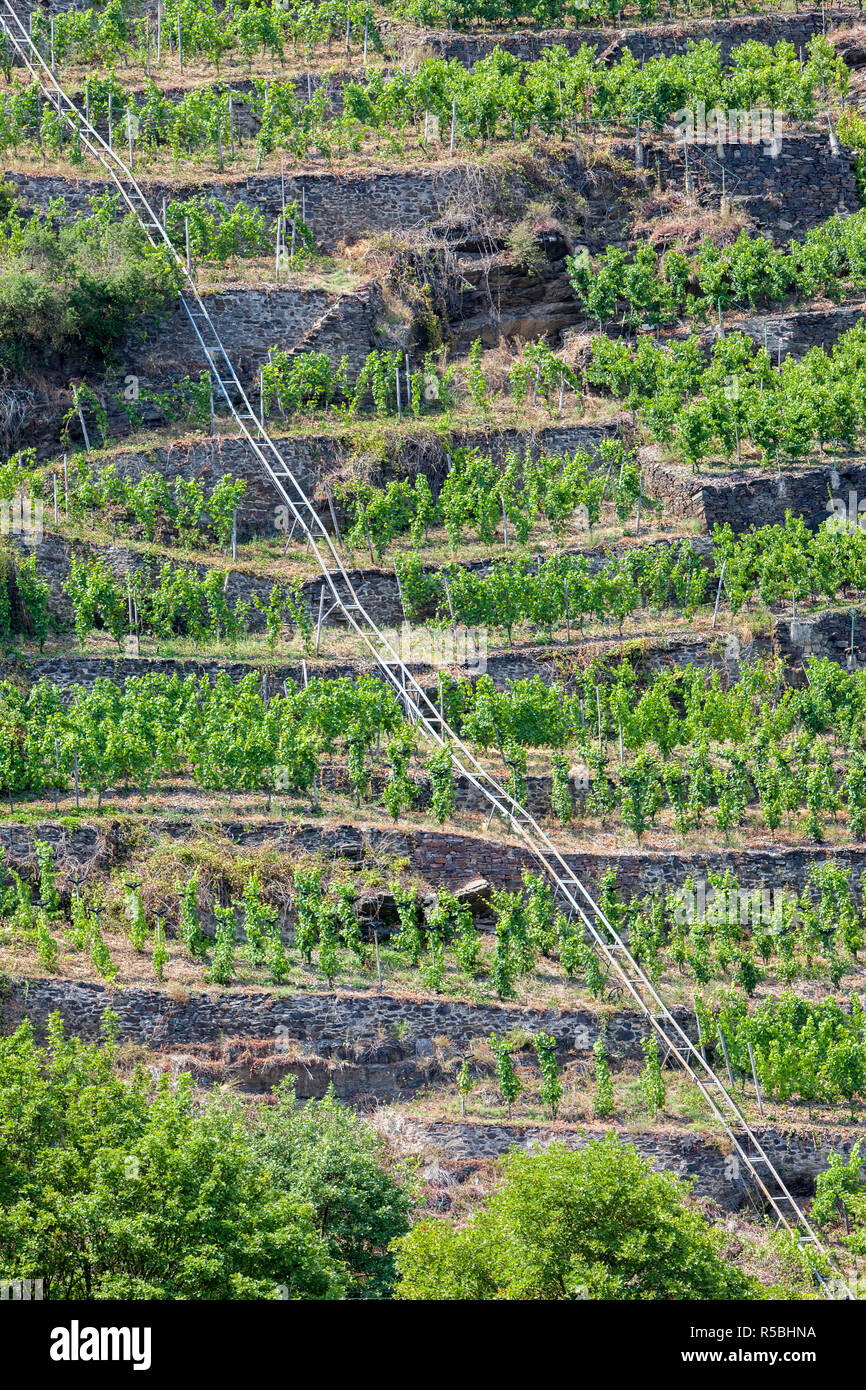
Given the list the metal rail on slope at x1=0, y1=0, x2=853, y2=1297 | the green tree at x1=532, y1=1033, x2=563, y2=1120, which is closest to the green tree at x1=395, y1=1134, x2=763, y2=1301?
the metal rail on slope at x1=0, y1=0, x2=853, y2=1297

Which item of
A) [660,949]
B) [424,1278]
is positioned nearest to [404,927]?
[660,949]

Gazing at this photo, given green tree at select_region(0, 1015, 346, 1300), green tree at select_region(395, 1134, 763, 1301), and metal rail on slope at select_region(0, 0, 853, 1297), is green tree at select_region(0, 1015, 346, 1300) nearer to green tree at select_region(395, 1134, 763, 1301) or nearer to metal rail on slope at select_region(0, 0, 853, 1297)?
green tree at select_region(395, 1134, 763, 1301)

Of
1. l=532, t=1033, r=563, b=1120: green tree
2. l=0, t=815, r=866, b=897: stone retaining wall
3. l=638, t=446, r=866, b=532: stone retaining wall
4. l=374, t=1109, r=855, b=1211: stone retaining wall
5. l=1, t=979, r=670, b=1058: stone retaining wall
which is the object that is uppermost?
l=638, t=446, r=866, b=532: stone retaining wall

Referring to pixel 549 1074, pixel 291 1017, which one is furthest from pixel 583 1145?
pixel 291 1017

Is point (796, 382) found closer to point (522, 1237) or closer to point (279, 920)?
point (279, 920)

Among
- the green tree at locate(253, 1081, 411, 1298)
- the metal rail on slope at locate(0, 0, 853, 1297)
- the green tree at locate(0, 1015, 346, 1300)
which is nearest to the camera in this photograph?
the green tree at locate(0, 1015, 346, 1300)

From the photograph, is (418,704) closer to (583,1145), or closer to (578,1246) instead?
(583,1145)

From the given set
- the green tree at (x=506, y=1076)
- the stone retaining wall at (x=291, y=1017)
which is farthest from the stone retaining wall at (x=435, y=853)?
the green tree at (x=506, y=1076)

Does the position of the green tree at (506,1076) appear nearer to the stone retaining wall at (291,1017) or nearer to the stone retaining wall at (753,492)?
the stone retaining wall at (291,1017)
